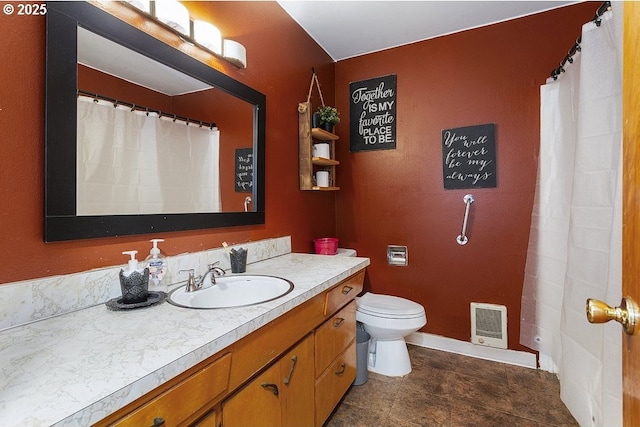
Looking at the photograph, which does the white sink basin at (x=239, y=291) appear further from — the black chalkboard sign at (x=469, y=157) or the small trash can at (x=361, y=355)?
the black chalkboard sign at (x=469, y=157)

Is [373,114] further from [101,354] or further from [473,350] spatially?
[101,354]

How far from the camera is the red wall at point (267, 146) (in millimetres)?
789

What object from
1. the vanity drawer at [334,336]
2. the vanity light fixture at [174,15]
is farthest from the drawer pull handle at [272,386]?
the vanity light fixture at [174,15]

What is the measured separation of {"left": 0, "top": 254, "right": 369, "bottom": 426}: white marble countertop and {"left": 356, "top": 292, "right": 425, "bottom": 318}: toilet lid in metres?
1.07

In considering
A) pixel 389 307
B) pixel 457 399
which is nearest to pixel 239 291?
pixel 389 307

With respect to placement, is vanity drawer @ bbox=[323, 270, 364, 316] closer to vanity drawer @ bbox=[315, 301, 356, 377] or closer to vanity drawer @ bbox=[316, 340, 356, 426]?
vanity drawer @ bbox=[315, 301, 356, 377]

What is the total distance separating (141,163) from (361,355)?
1.63 meters

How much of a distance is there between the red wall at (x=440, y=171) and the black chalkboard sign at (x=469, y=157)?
0.15 feet

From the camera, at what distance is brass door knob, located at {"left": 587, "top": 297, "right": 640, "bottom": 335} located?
0.51 meters

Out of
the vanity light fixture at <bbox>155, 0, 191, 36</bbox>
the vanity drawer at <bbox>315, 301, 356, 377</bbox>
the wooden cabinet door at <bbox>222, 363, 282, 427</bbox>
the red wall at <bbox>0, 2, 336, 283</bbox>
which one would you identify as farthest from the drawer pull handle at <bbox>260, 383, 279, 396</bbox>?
the vanity light fixture at <bbox>155, 0, 191, 36</bbox>

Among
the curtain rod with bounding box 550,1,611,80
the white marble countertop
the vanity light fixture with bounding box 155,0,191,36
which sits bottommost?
the white marble countertop

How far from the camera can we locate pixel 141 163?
3.70 ft

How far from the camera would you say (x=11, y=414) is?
445mm

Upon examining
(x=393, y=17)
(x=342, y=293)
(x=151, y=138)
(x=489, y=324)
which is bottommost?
(x=489, y=324)
